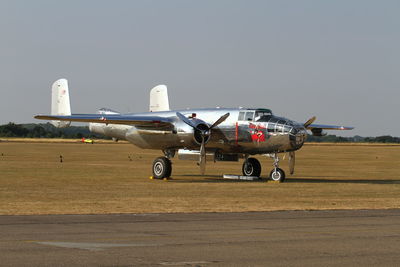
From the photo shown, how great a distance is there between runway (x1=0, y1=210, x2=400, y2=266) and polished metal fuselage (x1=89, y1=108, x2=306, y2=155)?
14433 millimetres

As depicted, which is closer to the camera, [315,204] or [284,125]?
[315,204]

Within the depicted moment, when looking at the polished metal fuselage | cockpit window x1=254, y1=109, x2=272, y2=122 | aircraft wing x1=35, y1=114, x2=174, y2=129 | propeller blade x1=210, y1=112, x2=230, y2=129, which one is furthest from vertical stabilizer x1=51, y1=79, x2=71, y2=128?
cockpit window x1=254, y1=109, x2=272, y2=122

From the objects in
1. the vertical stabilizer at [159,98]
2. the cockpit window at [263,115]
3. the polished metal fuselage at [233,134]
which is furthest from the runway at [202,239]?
the vertical stabilizer at [159,98]

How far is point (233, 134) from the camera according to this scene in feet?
130

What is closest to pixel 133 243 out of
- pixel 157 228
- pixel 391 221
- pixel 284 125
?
pixel 157 228

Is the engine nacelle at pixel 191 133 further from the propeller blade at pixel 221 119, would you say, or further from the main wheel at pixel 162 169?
the main wheel at pixel 162 169

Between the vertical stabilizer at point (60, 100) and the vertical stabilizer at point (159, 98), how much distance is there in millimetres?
5581

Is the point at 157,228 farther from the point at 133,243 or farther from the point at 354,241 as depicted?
the point at 354,241

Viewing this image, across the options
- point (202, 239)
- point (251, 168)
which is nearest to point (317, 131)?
point (251, 168)

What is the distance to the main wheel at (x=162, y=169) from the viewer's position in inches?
1641

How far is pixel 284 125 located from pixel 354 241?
21.1 meters

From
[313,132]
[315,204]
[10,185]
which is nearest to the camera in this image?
[315,204]

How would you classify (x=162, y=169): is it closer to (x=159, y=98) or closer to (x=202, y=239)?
(x=159, y=98)

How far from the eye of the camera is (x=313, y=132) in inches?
1809
